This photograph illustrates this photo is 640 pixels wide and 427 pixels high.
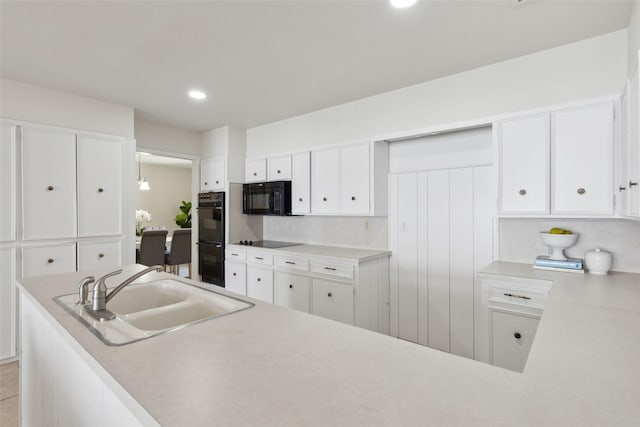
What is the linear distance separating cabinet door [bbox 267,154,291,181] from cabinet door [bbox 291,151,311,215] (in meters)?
0.08

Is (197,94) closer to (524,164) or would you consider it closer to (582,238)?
(524,164)

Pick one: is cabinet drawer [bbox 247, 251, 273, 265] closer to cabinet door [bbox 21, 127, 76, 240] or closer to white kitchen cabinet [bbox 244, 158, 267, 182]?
→ white kitchen cabinet [bbox 244, 158, 267, 182]

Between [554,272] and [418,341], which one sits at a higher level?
[554,272]

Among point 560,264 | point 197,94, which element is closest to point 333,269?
point 560,264

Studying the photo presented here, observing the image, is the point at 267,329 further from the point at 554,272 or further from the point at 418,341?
the point at 418,341

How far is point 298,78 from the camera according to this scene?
9.38ft

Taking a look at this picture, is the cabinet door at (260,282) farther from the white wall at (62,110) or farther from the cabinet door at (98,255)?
the white wall at (62,110)

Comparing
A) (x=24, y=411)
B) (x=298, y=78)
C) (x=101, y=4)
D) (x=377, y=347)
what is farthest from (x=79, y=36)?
(x=377, y=347)

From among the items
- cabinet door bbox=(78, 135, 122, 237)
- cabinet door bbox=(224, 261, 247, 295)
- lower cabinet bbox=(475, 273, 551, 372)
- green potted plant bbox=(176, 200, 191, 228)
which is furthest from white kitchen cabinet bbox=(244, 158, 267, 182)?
green potted plant bbox=(176, 200, 191, 228)

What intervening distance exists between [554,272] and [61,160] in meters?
4.29

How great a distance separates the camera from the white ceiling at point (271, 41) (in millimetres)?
1901

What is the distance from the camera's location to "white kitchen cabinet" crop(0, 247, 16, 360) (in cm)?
280

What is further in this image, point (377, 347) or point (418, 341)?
Answer: point (418, 341)

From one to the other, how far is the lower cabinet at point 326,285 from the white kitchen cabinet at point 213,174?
3.82 ft
